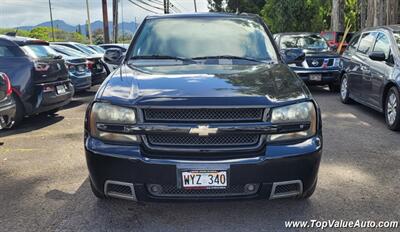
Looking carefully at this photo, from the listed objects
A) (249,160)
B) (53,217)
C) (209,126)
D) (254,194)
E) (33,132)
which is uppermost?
(209,126)

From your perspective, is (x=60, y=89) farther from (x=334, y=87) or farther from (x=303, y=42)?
(x=303, y=42)

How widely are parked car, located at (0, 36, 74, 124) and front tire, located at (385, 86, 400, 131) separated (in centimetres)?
564

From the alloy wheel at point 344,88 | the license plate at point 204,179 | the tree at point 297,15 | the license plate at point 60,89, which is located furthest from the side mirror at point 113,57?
the tree at point 297,15

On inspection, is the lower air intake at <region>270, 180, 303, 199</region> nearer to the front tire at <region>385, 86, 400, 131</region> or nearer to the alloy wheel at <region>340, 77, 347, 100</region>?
the front tire at <region>385, 86, 400, 131</region>

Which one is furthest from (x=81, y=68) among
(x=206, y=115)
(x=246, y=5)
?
(x=246, y=5)

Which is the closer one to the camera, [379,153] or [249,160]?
[249,160]

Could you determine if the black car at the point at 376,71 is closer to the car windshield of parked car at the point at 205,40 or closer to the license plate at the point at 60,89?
the car windshield of parked car at the point at 205,40

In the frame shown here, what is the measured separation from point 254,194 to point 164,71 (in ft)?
4.57

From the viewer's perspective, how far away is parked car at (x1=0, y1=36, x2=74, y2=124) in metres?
7.70

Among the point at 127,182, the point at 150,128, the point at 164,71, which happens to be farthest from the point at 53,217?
the point at 164,71

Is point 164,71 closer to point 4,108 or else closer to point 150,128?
point 150,128

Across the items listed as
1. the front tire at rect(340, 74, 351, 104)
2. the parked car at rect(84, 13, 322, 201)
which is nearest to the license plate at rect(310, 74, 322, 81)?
the front tire at rect(340, 74, 351, 104)

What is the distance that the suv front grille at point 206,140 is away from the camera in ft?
11.0

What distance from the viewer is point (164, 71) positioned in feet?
13.5
